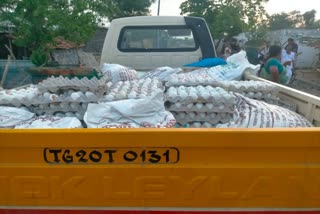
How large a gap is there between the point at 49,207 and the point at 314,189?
1.06m

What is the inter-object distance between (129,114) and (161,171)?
1.67ft

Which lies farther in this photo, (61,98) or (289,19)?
(289,19)

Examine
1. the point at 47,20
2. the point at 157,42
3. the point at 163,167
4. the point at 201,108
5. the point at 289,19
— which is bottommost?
the point at 163,167

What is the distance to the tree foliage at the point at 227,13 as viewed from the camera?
62.6 ft

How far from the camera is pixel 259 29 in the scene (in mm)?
23156

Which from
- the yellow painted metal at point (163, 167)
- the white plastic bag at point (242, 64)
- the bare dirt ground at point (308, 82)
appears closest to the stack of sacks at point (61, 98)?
the yellow painted metal at point (163, 167)

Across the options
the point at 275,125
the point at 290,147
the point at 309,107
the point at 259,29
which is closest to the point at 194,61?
the point at 309,107

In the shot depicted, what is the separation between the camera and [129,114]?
177 cm

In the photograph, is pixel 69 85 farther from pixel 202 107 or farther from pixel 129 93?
pixel 202 107

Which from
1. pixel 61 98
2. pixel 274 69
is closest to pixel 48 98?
pixel 61 98

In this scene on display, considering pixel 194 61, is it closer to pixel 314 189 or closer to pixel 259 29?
pixel 314 189

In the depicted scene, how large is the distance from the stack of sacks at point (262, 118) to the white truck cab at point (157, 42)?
2466 millimetres

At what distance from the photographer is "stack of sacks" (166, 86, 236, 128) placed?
6.14ft

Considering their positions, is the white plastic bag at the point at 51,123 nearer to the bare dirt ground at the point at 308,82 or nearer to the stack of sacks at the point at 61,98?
the stack of sacks at the point at 61,98
